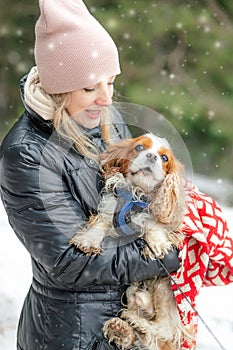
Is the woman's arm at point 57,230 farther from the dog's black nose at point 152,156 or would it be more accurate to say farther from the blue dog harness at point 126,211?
the dog's black nose at point 152,156

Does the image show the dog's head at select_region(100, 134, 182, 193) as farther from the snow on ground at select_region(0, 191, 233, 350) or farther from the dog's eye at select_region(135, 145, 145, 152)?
the snow on ground at select_region(0, 191, 233, 350)

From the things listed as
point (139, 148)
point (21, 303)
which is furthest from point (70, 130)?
point (21, 303)

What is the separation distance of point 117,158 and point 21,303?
2949 mm

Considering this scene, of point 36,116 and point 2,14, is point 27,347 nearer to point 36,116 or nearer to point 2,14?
point 36,116

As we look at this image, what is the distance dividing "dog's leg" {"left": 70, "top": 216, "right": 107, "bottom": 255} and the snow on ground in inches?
85.9

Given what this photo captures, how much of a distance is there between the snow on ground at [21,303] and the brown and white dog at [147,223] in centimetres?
195

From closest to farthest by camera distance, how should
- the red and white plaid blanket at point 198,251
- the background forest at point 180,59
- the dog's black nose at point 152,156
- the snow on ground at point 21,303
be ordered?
the dog's black nose at point 152,156 → the red and white plaid blanket at point 198,251 → the snow on ground at point 21,303 → the background forest at point 180,59

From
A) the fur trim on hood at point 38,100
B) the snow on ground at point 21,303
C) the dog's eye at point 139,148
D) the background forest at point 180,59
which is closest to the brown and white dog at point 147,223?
the dog's eye at point 139,148

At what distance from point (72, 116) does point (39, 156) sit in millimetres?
186

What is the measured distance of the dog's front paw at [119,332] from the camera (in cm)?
245

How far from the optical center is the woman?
238cm

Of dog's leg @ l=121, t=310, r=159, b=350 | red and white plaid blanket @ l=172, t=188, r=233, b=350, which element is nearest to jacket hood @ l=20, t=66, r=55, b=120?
red and white plaid blanket @ l=172, t=188, r=233, b=350

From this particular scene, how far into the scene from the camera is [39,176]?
7.82 feet

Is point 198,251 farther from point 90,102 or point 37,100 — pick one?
point 37,100
